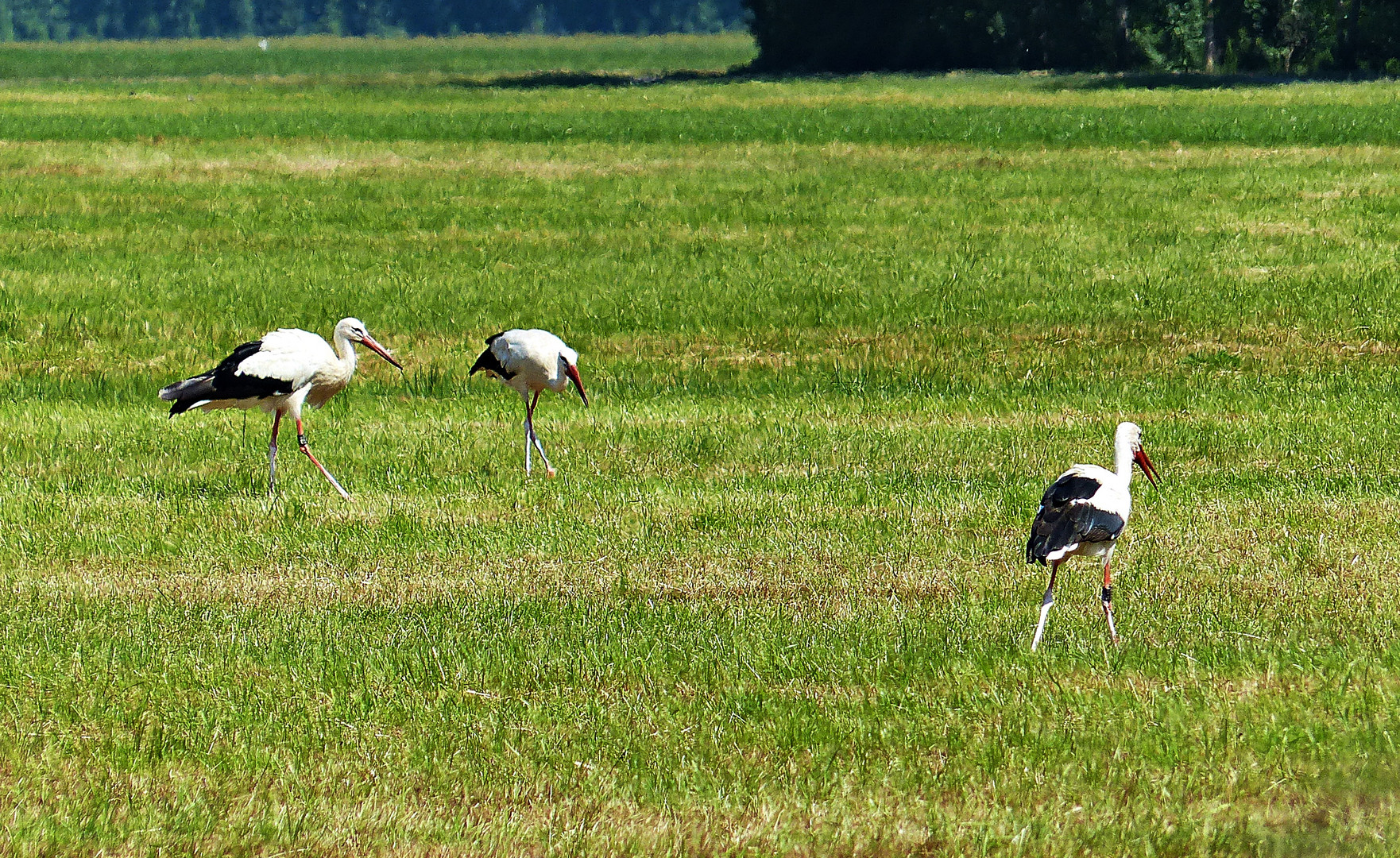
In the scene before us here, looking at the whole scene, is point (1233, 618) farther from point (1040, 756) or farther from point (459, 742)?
point (459, 742)

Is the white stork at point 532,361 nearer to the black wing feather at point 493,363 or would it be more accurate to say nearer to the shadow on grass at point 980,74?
the black wing feather at point 493,363

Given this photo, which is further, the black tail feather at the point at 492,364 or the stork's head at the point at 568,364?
the black tail feather at the point at 492,364

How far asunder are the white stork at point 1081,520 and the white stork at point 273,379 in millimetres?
5927

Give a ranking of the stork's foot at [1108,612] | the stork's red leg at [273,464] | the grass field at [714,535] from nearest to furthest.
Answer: the grass field at [714,535] → the stork's foot at [1108,612] → the stork's red leg at [273,464]

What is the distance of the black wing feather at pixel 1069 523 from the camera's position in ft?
23.8

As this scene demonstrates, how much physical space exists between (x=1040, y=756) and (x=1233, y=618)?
2120 mm

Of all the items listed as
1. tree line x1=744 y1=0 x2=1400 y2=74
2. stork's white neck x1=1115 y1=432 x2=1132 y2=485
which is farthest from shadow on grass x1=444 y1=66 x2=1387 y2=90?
stork's white neck x1=1115 y1=432 x2=1132 y2=485

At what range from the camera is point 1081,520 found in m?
7.31

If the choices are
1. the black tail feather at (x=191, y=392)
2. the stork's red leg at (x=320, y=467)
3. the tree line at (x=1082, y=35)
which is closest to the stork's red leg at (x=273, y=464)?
the stork's red leg at (x=320, y=467)

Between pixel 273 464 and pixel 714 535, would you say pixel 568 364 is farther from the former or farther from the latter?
pixel 714 535

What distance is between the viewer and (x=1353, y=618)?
8219 millimetres

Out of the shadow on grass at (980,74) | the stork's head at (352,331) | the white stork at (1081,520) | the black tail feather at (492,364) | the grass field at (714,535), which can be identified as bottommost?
the grass field at (714,535)

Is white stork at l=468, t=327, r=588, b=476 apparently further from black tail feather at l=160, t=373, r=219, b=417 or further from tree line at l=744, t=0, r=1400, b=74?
tree line at l=744, t=0, r=1400, b=74

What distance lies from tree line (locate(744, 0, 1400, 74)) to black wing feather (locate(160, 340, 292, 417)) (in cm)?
7070
